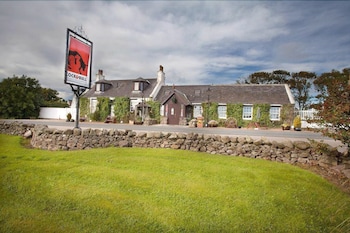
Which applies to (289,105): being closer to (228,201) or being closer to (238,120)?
(238,120)

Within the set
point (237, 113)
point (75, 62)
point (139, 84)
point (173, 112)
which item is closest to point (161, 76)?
point (139, 84)

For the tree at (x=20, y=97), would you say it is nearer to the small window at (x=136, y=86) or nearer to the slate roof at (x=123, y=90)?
the slate roof at (x=123, y=90)

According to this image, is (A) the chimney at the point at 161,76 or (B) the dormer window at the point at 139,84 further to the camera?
(A) the chimney at the point at 161,76

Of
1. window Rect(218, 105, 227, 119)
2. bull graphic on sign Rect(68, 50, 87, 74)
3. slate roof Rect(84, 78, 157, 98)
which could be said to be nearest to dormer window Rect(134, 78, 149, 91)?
slate roof Rect(84, 78, 157, 98)

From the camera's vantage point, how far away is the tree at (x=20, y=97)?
87.2 feet

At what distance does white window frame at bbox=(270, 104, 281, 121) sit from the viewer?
24.1 m

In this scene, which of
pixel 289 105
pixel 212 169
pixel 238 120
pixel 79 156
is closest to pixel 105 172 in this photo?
pixel 79 156

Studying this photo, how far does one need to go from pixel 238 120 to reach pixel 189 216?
23200mm

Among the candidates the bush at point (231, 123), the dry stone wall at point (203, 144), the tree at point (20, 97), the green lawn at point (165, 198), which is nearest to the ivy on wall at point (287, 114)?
the bush at point (231, 123)

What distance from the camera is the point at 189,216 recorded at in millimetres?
3469

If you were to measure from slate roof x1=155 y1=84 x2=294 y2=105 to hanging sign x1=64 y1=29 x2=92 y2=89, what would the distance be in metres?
15.9

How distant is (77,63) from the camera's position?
1092 centimetres

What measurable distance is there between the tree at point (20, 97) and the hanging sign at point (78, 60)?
2293cm

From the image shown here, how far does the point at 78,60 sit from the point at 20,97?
77.0ft
